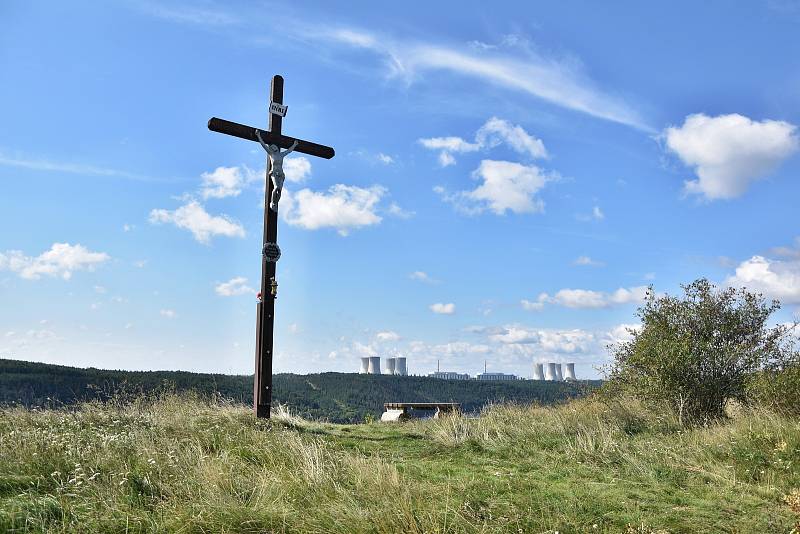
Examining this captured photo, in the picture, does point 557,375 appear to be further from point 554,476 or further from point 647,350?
point 554,476

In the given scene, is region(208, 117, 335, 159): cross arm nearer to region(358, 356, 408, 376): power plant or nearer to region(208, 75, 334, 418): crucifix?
region(208, 75, 334, 418): crucifix

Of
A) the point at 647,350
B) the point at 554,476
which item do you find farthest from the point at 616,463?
the point at 647,350

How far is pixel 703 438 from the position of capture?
1008 centimetres

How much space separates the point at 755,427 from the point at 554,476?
4425mm

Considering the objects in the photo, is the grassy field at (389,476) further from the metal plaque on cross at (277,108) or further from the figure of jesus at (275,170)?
the metal plaque on cross at (277,108)

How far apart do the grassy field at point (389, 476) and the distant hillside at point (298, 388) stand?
2.71 meters

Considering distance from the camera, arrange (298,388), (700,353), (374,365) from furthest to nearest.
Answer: (374,365), (298,388), (700,353)

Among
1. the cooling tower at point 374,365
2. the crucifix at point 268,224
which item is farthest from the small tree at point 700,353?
the cooling tower at point 374,365

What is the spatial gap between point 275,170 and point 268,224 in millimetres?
1208

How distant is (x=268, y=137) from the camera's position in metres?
13.9

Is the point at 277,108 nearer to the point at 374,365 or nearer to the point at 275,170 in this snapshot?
the point at 275,170

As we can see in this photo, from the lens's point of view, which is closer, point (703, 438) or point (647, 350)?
point (703, 438)

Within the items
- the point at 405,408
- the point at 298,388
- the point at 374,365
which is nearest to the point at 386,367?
the point at 374,365

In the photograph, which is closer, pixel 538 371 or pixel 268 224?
pixel 268 224
